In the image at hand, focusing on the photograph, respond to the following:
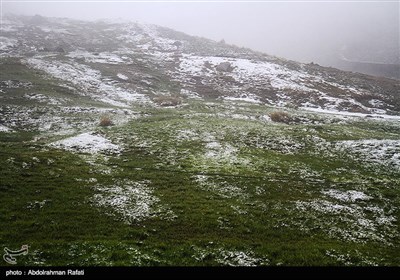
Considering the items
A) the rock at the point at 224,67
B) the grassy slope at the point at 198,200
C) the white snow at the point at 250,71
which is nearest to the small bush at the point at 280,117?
the grassy slope at the point at 198,200

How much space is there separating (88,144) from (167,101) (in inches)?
1011

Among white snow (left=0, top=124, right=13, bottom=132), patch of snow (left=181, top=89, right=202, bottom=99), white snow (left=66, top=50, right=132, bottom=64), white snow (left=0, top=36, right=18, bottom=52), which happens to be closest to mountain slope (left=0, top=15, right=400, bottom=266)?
white snow (left=0, top=124, right=13, bottom=132)

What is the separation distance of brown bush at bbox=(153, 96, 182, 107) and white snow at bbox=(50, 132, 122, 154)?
22.3 meters

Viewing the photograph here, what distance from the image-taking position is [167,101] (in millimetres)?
54344

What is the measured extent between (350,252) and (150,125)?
2774cm

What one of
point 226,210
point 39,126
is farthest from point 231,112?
point 226,210

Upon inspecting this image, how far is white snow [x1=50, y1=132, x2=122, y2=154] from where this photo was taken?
95.3 ft

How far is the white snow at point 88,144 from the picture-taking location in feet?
95.3

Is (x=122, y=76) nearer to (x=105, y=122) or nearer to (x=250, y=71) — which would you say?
(x=105, y=122)

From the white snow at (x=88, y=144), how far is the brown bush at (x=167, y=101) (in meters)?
22.3

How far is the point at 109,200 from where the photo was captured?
66.0 feet

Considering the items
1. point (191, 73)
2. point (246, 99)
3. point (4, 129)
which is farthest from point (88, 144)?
point (191, 73)

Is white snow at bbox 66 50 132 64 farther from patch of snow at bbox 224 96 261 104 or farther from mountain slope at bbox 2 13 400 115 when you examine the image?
patch of snow at bbox 224 96 261 104

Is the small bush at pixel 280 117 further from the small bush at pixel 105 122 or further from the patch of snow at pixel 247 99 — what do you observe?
the small bush at pixel 105 122
